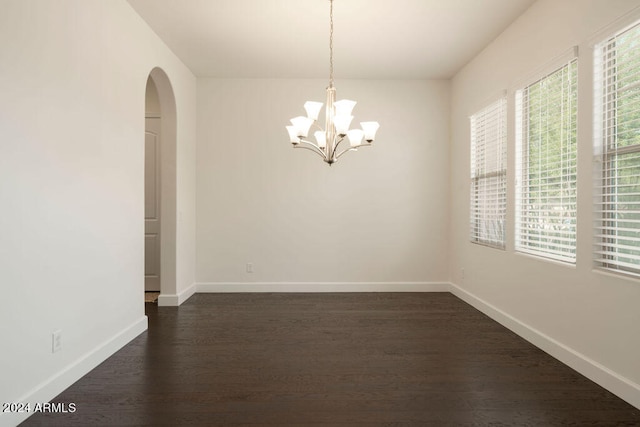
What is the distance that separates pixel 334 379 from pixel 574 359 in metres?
1.71

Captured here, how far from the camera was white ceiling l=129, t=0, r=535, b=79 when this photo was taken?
131 inches

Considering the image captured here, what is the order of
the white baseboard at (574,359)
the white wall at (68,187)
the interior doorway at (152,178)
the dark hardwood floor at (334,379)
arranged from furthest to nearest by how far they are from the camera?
the interior doorway at (152,178), the white baseboard at (574,359), the dark hardwood floor at (334,379), the white wall at (68,187)

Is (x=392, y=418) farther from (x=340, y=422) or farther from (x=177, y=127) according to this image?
(x=177, y=127)

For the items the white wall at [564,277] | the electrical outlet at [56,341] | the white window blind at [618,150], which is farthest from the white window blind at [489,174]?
the electrical outlet at [56,341]

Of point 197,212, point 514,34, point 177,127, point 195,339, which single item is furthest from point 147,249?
point 514,34

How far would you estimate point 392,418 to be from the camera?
211 cm

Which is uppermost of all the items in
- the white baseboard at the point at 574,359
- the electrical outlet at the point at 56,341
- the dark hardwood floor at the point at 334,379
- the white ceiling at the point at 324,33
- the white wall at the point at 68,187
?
the white ceiling at the point at 324,33

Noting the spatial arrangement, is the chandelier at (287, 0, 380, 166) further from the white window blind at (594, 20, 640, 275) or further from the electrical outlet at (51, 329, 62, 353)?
the electrical outlet at (51, 329, 62, 353)

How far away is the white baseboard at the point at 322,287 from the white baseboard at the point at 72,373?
1741 mm

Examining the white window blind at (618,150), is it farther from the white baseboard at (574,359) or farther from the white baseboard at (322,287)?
→ the white baseboard at (322,287)

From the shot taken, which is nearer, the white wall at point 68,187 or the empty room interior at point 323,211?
the white wall at point 68,187

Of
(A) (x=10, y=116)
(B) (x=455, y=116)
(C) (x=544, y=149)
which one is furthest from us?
(B) (x=455, y=116)

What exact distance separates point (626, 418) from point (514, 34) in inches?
124

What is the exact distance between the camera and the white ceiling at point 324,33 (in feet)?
10.9
